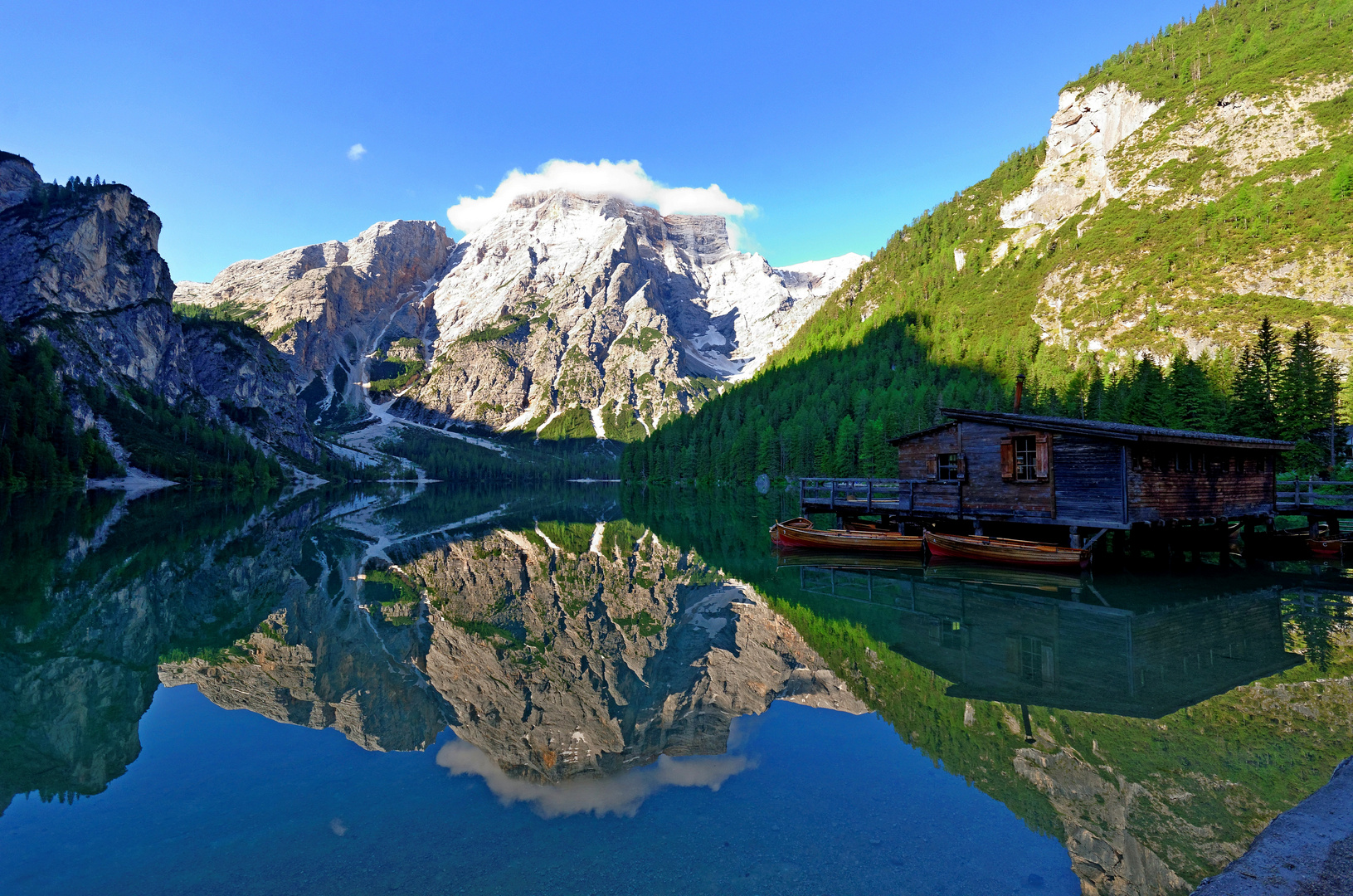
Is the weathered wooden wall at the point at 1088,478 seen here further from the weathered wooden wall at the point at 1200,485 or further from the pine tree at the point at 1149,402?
the pine tree at the point at 1149,402

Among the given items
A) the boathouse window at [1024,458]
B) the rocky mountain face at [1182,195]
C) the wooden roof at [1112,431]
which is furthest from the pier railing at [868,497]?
the rocky mountain face at [1182,195]

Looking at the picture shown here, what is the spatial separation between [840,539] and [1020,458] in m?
10.3

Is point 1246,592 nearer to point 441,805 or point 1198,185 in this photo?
point 441,805

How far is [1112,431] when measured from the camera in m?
25.1

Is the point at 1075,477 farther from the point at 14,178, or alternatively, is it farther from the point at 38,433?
the point at 14,178

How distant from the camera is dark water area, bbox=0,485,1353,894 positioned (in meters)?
7.27

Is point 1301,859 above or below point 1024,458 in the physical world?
below

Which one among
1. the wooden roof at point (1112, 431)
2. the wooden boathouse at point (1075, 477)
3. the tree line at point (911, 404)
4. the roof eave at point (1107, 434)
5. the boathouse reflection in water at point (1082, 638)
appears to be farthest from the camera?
the tree line at point (911, 404)

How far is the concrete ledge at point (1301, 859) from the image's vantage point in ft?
17.8

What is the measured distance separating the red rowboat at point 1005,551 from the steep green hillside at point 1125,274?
47941mm

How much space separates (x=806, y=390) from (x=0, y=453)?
147202 mm

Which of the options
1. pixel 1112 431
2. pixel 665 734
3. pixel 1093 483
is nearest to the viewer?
pixel 665 734

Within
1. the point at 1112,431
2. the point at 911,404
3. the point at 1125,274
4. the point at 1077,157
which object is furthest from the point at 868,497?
the point at 1077,157

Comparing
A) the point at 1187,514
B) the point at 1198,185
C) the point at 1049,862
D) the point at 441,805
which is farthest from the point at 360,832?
the point at 1198,185
